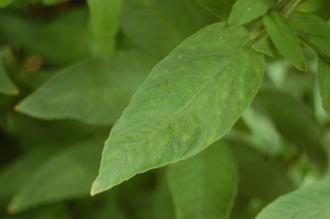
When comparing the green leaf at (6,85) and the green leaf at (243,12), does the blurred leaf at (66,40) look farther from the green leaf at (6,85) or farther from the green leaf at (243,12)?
the green leaf at (243,12)

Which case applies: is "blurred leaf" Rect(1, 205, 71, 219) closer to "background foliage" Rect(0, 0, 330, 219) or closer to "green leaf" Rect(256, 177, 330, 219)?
"background foliage" Rect(0, 0, 330, 219)

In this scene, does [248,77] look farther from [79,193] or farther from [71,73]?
[79,193]

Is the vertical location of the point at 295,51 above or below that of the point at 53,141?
above

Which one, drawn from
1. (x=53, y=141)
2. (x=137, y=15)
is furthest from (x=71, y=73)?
(x=53, y=141)

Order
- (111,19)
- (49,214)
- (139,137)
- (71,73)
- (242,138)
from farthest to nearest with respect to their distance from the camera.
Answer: (242,138) < (49,214) < (71,73) < (111,19) < (139,137)

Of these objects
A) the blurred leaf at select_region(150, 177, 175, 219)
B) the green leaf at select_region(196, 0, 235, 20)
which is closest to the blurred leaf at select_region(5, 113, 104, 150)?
the blurred leaf at select_region(150, 177, 175, 219)

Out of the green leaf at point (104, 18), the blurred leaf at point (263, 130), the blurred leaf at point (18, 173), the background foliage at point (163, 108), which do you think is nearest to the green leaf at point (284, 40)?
the background foliage at point (163, 108)

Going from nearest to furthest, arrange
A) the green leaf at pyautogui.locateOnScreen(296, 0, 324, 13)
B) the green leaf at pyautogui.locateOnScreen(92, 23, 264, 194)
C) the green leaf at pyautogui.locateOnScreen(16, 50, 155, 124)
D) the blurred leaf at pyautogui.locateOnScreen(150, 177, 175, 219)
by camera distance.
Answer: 1. the green leaf at pyautogui.locateOnScreen(92, 23, 264, 194)
2. the green leaf at pyautogui.locateOnScreen(296, 0, 324, 13)
3. the green leaf at pyautogui.locateOnScreen(16, 50, 155, 124)
4. the blurred leaf at pyautogui.locateOnScreen(150, 177, 175, 219)

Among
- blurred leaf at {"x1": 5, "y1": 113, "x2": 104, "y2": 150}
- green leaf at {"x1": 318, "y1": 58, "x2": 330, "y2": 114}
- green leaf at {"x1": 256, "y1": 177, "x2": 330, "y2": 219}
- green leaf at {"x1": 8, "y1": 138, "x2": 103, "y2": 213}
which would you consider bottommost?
blurred leaf at {"x1": 5, "y1": 113, "x2": 104, "y2": 150}
